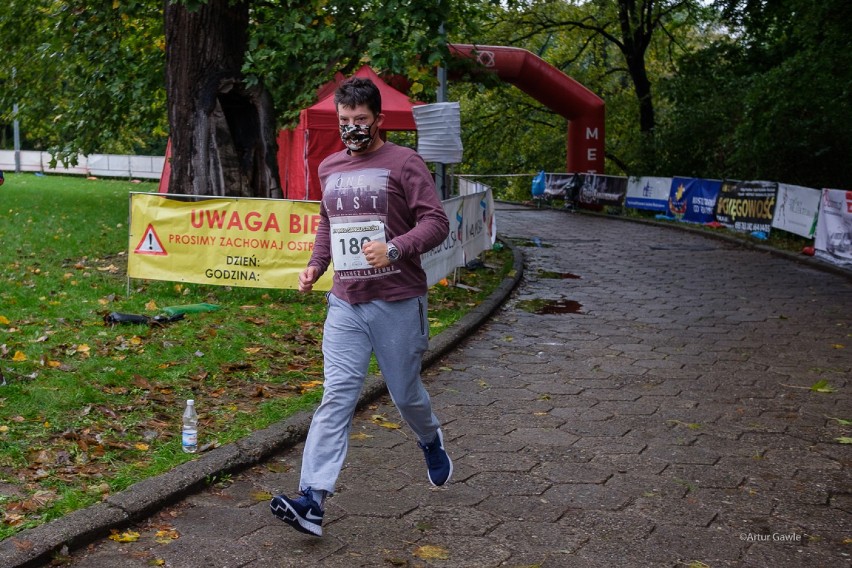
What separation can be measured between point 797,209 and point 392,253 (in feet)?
53.5

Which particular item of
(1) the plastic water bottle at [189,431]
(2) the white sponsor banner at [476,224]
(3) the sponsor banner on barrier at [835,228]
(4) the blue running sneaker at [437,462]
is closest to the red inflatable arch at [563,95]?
(2) the white sponsor banner at [476,224]

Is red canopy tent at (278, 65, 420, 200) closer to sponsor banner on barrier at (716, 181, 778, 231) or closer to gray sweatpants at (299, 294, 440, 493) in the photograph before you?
sponsor banner on barrier at (716, 181, 778, 231)

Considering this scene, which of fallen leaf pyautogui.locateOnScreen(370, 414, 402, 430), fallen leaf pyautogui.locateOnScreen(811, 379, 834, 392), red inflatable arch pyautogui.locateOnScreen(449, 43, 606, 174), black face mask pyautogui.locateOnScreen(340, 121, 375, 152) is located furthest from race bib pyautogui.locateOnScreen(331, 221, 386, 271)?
red inflatable arch pyautogui.locateOnScreen(449, 43, 606, 174)

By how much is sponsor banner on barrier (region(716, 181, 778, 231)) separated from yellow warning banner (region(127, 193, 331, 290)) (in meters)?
13.1

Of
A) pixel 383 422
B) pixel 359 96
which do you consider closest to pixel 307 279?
pixel 359 96

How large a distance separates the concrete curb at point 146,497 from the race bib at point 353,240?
139 cm

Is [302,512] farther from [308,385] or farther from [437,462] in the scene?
[308,385]

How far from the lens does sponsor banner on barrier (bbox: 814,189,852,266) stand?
615 inches

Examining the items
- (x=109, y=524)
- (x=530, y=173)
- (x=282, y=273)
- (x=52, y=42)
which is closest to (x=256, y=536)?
(x=109, y=524)

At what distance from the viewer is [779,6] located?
26.5 metres

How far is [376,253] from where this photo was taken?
163 inches

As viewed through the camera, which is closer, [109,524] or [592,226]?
[109,524]

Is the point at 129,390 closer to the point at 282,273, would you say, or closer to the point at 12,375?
the point at 12,375

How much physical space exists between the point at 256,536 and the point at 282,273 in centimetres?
601
